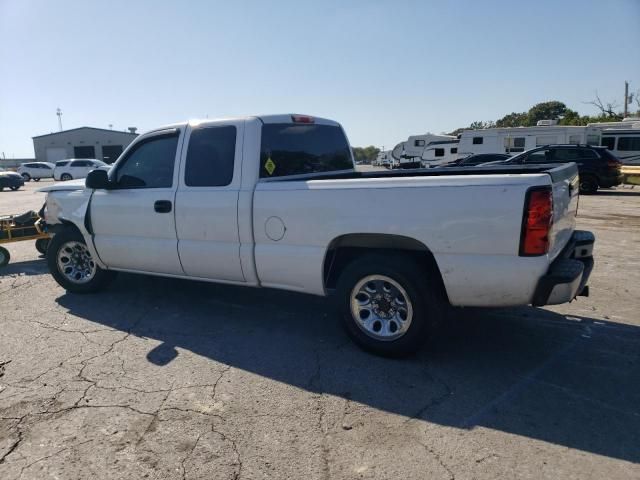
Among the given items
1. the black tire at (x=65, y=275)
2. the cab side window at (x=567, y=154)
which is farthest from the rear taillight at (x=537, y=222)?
the cab side window at (x=567, y=154)

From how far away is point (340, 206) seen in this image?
144 inches

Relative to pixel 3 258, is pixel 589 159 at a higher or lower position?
higher

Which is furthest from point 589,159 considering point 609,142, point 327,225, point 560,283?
point 327,225

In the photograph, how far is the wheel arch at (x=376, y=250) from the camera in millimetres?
3561

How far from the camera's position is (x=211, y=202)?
437 cm

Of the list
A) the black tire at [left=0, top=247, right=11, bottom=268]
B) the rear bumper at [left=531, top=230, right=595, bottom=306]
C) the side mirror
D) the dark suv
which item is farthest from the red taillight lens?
the dark suv

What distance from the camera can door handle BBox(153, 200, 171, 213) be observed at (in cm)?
464

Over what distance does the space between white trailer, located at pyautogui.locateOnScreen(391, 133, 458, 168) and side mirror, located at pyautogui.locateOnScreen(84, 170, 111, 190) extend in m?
25.3

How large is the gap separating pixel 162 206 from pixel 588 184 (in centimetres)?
1770

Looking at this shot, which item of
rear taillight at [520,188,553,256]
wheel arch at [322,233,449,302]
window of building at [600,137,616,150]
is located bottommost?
wheel arch at [322,233,449,302]

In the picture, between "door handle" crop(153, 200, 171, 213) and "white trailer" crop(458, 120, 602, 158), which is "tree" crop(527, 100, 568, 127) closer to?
"white trailer" crop(458, 120, 602, 158)

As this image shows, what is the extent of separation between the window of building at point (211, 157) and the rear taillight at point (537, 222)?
2.59 meters

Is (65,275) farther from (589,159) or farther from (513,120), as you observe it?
(513,120)

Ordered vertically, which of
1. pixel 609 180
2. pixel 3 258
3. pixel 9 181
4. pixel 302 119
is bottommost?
pixel 609 180
